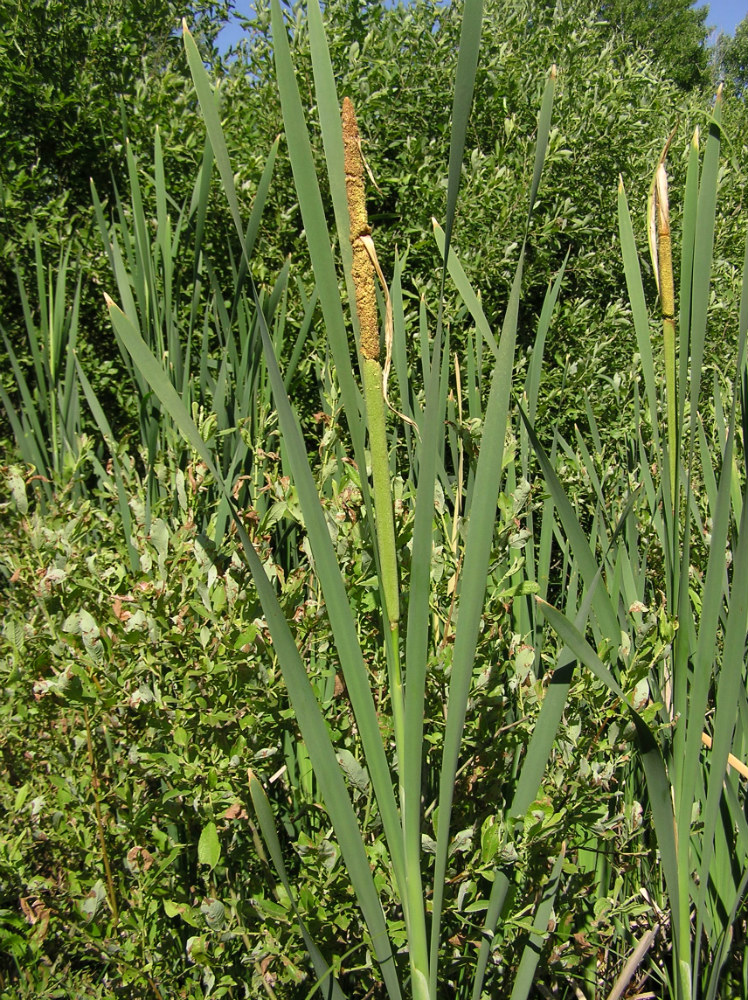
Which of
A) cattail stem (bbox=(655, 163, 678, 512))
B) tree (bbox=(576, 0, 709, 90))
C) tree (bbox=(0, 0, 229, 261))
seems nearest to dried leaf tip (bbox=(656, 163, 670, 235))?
cattail stem (bbox=(655, 163, 678, 512))

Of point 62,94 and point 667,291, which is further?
point 62,94

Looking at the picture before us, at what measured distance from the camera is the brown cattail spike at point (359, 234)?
0.65m

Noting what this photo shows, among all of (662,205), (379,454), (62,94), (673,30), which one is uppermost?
(673,30)

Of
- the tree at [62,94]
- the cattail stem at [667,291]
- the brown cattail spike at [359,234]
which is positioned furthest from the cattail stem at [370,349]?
the tree at [62,94]

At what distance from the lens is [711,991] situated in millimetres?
891

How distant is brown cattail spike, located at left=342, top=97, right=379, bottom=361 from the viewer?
2.12 ft

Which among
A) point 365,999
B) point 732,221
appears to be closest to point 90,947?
point 365,999

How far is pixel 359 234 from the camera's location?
659mm

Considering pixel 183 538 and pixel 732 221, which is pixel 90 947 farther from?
pixel 732 221

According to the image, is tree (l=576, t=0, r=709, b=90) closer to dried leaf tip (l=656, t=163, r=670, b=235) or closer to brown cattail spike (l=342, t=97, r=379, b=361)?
dried leaf tip (l=656, t=163, r=670, b=235)

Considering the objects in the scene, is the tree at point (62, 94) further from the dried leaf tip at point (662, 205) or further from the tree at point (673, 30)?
the tree at point (673, 30)

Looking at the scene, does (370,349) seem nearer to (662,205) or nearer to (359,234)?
(359,234)

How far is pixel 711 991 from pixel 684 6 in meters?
26.7

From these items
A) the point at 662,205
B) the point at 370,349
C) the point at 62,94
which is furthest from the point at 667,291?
the point at 62,94
